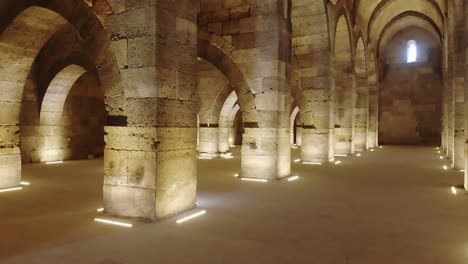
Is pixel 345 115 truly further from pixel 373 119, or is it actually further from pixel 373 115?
pixel 373 115

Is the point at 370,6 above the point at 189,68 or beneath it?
above

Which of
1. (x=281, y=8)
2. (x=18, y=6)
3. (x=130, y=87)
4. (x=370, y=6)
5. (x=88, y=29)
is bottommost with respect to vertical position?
(x=130, y=87)

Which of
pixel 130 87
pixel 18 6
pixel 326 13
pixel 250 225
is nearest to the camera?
pixel 250 225

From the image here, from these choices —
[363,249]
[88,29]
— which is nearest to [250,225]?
[363,249]

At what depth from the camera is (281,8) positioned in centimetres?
769

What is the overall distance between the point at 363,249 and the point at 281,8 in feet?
18.8

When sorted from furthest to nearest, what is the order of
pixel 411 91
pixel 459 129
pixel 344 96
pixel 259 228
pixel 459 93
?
pixel 411 91, pixel 344 96, pixel 459 93, pixel 459 129, pixel 259 228

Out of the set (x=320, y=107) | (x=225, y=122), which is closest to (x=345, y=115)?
(x=320, y=107)

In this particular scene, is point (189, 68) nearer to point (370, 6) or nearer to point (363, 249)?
point (363, 249)

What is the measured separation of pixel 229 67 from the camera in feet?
26.5

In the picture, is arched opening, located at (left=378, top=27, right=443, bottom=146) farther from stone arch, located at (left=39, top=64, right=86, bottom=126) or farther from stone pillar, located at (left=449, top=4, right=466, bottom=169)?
stone arch, located at (left=39, top=64, right=86, bottom=126)

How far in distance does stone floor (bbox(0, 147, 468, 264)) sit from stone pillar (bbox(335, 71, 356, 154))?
23.1 ft

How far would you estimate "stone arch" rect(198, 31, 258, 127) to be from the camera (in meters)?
7.89

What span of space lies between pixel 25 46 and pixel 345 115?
1110cm
